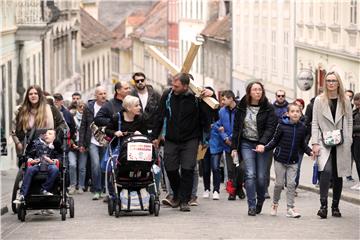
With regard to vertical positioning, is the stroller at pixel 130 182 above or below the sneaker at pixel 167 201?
above

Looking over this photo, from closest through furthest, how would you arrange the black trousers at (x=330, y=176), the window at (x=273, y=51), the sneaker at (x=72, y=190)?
the black trousers at (x=330, y=176), the sneaker at (x=72, y=190), the window at (x=273, y=51)

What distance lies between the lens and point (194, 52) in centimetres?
1641

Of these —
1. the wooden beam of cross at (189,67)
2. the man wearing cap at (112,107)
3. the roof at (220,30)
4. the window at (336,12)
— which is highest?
the window at (336,12)

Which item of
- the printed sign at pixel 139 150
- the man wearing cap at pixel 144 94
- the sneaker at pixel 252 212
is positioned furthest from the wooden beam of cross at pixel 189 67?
the sneaker at pixel 252 212

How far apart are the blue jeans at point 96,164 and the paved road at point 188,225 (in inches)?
71.5

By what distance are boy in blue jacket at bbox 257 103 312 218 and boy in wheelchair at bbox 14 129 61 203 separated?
2.54 meters

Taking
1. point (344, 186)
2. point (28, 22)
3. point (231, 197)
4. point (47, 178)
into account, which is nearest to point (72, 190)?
point (231, 197)

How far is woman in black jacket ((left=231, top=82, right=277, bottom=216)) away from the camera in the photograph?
15.0 m

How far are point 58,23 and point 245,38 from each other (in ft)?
30.1

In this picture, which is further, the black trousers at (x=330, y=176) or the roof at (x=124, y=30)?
the roof at (x=124, y=30)

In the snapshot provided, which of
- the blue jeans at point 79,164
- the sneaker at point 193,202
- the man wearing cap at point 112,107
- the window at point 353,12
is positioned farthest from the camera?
the window at point 353,12

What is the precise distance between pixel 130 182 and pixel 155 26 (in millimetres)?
77777

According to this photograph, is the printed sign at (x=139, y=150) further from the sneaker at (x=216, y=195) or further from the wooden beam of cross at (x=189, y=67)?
the sneaker at (x=216, y=195)

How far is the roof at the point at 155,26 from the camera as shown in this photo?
295ft
